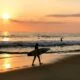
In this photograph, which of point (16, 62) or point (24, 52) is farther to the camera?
point (24, 52)

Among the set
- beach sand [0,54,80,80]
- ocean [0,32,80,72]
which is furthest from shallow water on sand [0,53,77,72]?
beach sand [0,54,80,80]

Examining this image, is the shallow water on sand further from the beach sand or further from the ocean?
the beach sand

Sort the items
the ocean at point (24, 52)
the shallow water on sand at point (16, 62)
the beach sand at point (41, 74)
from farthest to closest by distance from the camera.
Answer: the ocean at point (24, 52) → the shallow water on sand at point (16, 62) → the beach sand at point (41, 74)

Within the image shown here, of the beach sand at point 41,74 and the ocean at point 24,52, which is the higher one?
the beach sand at point 41,74

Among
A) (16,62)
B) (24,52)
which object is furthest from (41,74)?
(24,52)

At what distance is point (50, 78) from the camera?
13.5m

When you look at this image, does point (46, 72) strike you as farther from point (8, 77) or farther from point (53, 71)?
point (8, 77)

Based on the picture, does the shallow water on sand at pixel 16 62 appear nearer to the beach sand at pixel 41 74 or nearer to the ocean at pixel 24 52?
the ocean at pixel 24 52

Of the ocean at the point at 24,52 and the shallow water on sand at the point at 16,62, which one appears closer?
the shallow water on sand at the point at 16,62

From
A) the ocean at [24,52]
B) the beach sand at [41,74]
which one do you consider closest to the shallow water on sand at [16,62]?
the ocean at [24,52]

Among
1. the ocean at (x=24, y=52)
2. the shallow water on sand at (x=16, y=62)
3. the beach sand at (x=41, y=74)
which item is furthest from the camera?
the ocean at (x=24, y=52)

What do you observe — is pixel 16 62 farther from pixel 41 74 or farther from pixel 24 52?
pixel 24 52

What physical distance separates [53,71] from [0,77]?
3.16m

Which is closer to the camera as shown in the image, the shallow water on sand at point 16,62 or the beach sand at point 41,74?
the beach sand at point 41,74
